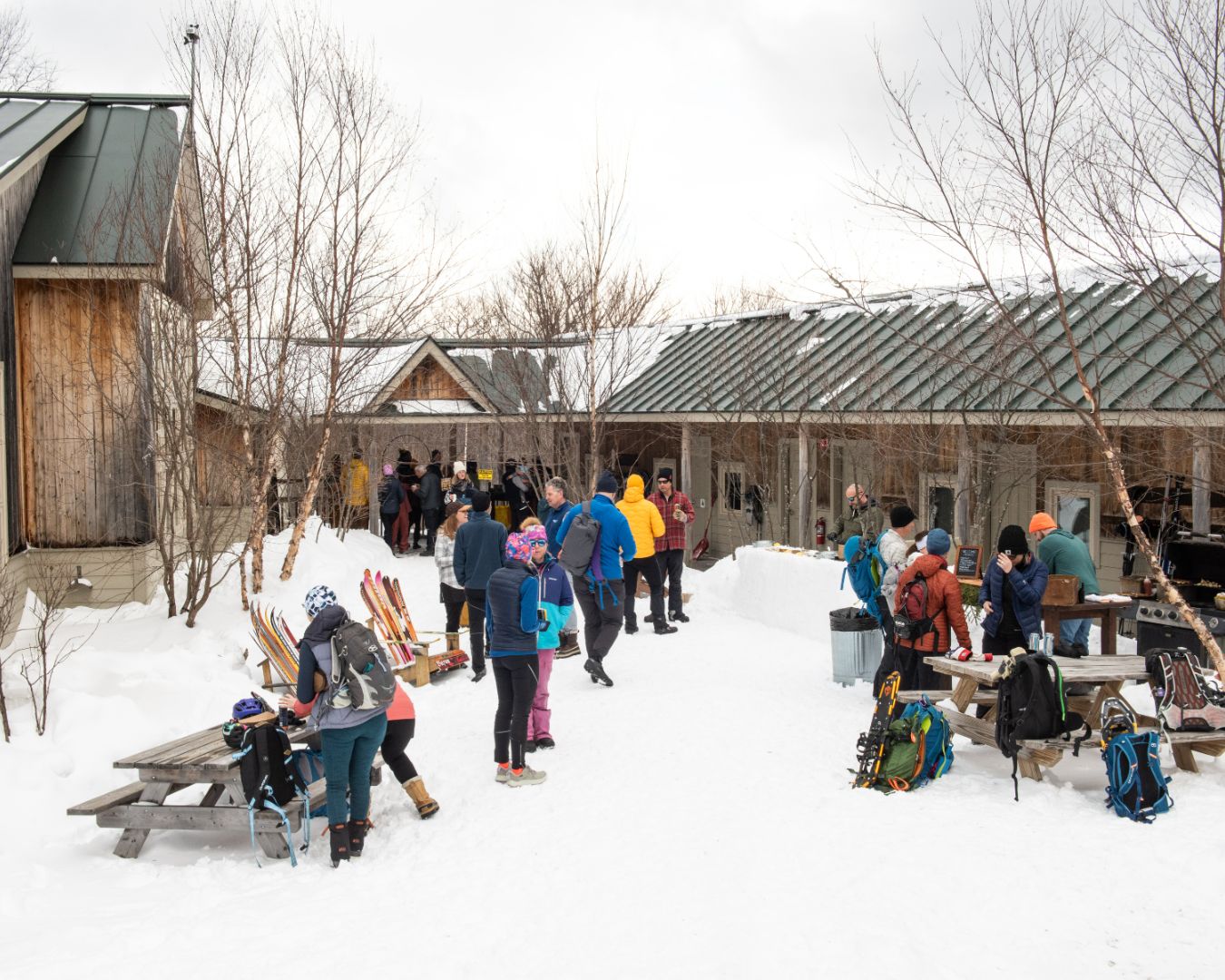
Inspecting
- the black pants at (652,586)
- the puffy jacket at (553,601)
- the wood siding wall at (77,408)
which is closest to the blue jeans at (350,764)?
the puffy jacket at (553,601)

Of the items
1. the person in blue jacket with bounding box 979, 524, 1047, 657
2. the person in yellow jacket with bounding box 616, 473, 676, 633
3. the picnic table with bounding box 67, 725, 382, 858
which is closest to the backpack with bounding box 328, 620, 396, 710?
the picnic table with bounding box 67, 725, 382, 858

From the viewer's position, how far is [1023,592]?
7719mm

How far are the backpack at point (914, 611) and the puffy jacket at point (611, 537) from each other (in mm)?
2674

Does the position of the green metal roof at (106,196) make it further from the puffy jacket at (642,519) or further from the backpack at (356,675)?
the backpack at (356,675)

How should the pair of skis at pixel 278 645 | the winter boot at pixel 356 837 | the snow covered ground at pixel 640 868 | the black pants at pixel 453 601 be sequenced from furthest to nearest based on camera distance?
the black pants at pixel 453 601 < the pair of skis at pixel 278 645 < the winter boot at pixel 356 837 < the snow covered ground at pixel 640 868

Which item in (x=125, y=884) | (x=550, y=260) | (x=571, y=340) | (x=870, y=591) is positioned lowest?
(x=125, y=884)

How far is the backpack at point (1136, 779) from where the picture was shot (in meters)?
5.76

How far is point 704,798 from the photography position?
20.9 ft

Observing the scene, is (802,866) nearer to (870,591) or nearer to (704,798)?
(704,798)

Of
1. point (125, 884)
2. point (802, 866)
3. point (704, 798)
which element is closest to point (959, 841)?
point (802, 866)

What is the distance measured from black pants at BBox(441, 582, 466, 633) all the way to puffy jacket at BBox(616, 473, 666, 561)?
1933mm

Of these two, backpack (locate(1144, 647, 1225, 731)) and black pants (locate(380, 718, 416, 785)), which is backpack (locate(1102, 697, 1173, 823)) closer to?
backpack (locate(1144, 647, 1225, 731))

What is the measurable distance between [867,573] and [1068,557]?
1.80 metres

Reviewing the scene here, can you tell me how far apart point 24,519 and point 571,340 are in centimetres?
981
